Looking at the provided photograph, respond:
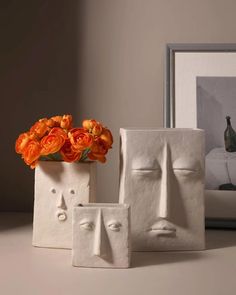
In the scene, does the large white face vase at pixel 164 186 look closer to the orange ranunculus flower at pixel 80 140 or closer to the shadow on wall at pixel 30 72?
the orange ranunculus flower at pixel 80 140

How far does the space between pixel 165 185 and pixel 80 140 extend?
173 millimetres

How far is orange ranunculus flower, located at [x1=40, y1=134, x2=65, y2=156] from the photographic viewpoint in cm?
77

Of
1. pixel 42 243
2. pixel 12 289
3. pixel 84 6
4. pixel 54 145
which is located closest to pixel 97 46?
pixel 84 6

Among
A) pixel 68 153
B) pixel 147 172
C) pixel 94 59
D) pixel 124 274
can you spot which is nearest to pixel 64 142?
pixel 68 153

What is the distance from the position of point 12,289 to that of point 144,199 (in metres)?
0.29

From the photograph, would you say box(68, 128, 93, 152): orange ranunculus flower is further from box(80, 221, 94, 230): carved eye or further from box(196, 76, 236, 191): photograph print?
box(196, 76, 236, 191): photograph print

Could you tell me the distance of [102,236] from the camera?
2.27 ft

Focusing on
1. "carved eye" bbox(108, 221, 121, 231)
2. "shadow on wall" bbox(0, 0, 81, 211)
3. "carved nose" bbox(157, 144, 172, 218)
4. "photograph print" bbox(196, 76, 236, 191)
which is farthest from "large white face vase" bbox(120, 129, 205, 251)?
"shadow on wall" bbox(0, 0, 81, 211)

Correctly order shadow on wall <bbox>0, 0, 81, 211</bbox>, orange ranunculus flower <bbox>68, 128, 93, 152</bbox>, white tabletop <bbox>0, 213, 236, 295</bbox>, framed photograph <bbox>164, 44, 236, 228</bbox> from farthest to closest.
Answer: shadow on wall <bbox>0, 0, 81, 211</bbox>, framed photograph <bbox>164, 44, 236, 228</bbox>, orange ranunculus flower <bbox>68, 128, 93, 152</bbox>, white tabletop <bbox>0, 213, 236, 295</bbox>

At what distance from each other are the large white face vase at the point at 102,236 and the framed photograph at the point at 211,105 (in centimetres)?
35

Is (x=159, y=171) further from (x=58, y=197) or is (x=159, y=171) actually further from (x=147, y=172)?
(x=58, y=197)

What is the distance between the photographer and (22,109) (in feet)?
3.62

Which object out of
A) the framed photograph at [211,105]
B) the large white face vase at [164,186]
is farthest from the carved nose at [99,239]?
the framed photograph at [211,105]

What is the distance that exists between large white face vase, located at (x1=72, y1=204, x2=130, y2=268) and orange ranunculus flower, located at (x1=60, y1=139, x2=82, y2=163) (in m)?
0.12
